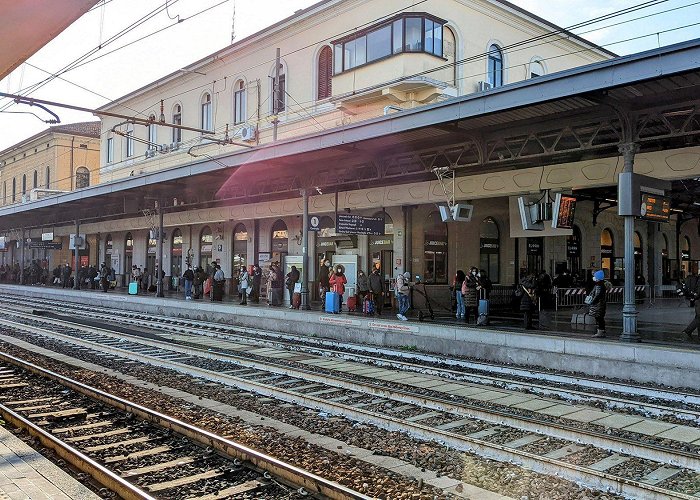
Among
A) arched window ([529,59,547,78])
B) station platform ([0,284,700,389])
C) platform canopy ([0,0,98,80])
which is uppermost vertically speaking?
arched window ([529,59,547,78])

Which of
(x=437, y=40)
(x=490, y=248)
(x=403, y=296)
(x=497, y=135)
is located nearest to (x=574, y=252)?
(x=490, y=248)

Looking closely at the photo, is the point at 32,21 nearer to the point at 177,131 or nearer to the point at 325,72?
the point at 325,72

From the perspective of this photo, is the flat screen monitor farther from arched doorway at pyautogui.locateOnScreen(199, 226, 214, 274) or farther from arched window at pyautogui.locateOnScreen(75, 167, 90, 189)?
arched window at pyautogui.locateOnScreen(75, 167, 90, 189)

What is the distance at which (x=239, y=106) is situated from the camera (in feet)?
109

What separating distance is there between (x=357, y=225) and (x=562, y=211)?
7.12 m

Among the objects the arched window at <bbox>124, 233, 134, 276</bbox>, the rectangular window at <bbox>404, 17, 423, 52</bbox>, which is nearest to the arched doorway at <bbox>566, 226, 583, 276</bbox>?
the rectangular window at <bbox>404, 17, 423, 52</bbox>

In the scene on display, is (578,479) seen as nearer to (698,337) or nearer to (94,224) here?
(698,337)

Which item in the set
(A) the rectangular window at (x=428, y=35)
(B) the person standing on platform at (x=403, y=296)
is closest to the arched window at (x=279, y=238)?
(A) the rectangular window at (x=428, y=35)

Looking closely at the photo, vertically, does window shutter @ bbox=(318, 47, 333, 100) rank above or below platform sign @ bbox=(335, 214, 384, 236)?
above

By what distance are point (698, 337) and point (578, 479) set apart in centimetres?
1042

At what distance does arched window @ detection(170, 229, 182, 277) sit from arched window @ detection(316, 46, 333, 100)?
43.8 feet

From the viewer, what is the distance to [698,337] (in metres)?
14.2

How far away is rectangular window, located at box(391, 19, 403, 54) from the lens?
77.0ft

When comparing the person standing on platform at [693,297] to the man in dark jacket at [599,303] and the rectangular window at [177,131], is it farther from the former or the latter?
the rectangular window at [177,131]
